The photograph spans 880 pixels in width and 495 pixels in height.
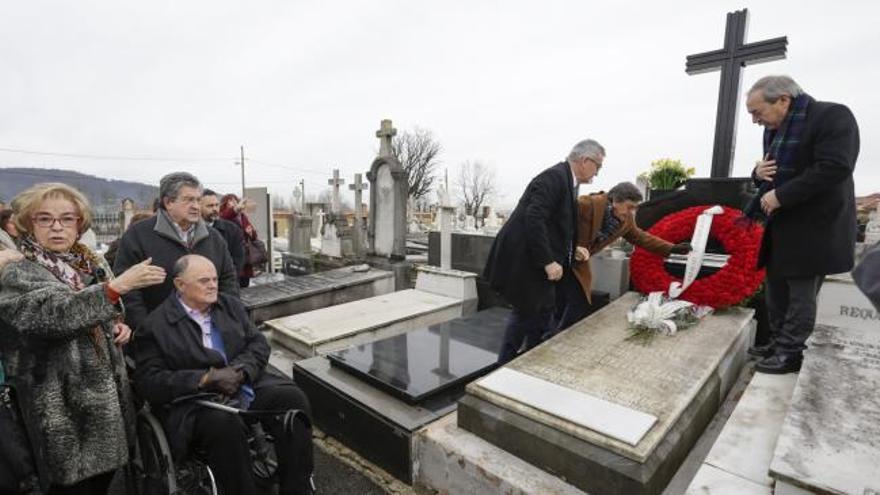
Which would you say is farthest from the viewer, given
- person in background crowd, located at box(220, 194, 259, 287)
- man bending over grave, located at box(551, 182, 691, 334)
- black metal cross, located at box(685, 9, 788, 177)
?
person in background crowd, located at box(220, 194, 259, 287)

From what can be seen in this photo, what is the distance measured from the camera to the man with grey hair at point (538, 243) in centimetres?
287

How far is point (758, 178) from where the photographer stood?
273cm

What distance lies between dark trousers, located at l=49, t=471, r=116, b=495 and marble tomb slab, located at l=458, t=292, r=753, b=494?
5.39 ft

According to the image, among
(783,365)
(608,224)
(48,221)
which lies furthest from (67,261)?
(783,365)

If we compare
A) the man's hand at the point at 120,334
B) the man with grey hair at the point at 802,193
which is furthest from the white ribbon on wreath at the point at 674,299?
the man's hand at the point at 120,334

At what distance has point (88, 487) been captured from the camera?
1859mm

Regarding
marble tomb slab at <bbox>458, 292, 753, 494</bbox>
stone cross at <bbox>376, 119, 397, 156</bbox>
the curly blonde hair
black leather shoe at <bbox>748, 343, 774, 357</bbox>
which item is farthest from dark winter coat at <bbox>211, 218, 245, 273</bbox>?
black leather shoe at <bbox>748, 343, 774, 357</bbox>

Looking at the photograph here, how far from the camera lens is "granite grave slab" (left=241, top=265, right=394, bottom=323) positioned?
4781 mm

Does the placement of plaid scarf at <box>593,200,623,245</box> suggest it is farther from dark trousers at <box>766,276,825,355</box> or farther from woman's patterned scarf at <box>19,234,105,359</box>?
woman's patterned scarf at <box>19,234,105,359</box>

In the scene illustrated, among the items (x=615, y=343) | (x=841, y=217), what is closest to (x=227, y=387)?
(x=615, y=343)

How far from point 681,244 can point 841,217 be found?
4.32 ft

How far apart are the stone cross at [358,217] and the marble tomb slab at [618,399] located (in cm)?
696

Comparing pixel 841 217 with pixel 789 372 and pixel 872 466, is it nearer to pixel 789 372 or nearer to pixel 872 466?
pixel 789 372

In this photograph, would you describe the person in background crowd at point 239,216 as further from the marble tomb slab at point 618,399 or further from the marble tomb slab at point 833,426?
the marble tomb slab at point 833,426
